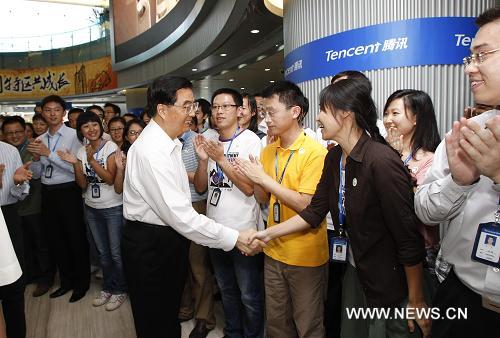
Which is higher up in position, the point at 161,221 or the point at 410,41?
the point at 410,41

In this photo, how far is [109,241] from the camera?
321cm

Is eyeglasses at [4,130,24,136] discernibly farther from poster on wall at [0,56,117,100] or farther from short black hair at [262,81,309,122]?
poster on wall at [0,56,117,100]

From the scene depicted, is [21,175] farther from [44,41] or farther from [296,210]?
[44,41]

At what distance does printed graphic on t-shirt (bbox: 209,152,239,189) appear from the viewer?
2.31 meters

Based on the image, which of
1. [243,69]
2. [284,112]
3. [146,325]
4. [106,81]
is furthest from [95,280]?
[106,81]

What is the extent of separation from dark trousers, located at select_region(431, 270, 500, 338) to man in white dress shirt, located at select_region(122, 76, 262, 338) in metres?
1.04

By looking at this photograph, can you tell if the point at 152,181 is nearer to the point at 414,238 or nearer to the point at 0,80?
the point at 414,238

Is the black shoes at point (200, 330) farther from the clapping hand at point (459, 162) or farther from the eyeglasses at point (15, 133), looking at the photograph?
the eyeglasses at point (15, 133)

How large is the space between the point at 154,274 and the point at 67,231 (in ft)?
6.26

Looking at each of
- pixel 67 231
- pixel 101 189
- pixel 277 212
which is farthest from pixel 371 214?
pixel 67 231

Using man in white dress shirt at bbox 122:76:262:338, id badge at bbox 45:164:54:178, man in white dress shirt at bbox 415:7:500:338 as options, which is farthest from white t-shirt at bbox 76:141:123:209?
man in white dress shirt at bbox 415:7:500:338

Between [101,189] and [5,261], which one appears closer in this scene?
[5,261]

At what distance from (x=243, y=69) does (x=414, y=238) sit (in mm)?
10408

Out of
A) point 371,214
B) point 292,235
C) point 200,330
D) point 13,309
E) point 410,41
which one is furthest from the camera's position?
point 410,41
